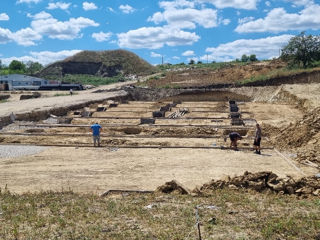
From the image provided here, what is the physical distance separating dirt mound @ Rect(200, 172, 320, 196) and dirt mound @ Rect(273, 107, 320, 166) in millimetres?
3985

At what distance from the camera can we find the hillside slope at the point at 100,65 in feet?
241

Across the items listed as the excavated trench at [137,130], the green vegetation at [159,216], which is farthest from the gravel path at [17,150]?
the green vegetation at [159,216]

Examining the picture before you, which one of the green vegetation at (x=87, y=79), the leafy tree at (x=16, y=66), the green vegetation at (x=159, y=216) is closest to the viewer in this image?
the green vegetation at (x=159, y=216)

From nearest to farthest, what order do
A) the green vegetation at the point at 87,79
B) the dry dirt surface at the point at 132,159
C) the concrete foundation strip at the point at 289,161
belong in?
the dry dirt surface at the point at 132,159
the concrete foundation strip at the point at 289,161
the green vegetation at the point at 87,79

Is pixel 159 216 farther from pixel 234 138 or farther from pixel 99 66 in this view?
pixel 99 66

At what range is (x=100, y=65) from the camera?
7606cm

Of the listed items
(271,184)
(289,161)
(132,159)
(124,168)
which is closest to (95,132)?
(132,159)

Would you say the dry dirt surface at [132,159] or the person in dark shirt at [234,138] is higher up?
the person in dark shirt at [234,138]

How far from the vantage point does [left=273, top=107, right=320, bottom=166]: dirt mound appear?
38.7 ft

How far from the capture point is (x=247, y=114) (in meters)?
21.8

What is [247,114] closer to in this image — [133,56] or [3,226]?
[3,226]

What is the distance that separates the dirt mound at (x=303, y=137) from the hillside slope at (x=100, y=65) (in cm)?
5888

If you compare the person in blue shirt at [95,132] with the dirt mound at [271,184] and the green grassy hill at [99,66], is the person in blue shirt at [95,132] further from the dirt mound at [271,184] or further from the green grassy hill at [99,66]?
the green grassy hill at [99,66]

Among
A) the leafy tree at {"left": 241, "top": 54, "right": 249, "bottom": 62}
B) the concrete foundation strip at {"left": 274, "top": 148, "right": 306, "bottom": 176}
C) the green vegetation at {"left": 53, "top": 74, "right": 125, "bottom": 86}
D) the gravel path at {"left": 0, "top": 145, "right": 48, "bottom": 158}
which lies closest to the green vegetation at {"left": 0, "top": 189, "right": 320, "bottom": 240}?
the concrete foundation strip at {"left": 274, "top": 148, "right": 306, "bottom": 176}
